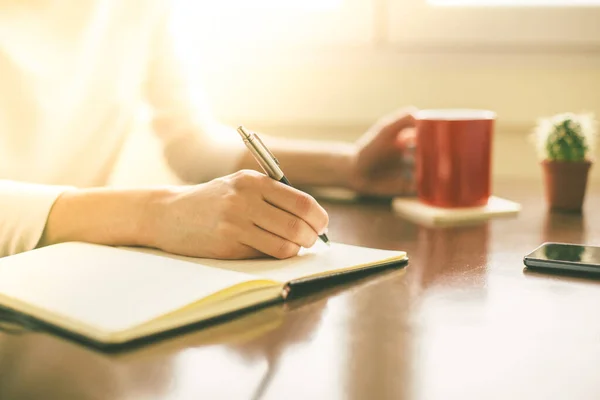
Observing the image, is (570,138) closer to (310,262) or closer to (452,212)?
(452,212)

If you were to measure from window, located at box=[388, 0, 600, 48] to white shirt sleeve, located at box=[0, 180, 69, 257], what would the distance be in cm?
95

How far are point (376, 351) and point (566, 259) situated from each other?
1.04 feet

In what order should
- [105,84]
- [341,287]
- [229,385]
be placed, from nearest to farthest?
1. [229,385]
2. [341,287]
3. [105,84]

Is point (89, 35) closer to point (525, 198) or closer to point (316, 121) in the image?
point (316, 121)

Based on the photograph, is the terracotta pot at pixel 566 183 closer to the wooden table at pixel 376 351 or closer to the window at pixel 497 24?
the wooden table at pixel 376 351

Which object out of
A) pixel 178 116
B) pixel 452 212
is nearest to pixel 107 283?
pixel 452 212

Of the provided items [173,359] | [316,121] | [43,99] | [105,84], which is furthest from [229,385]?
[316,121]

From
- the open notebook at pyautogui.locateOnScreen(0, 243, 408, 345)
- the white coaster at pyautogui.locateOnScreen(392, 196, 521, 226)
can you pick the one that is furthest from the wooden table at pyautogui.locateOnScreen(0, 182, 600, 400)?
the white coaster at pyautogui.locateOnScreen(392, 196, 521, 226)

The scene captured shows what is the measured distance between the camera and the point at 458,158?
1028 millimetres

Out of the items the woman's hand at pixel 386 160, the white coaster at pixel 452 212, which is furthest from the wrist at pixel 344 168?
the white coaster at pixel 452 212

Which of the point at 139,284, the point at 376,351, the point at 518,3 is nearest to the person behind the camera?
the point at 376,351

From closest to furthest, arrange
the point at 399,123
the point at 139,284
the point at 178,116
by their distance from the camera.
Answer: the point at 139,284
the point at 399,123
the point at 178,116

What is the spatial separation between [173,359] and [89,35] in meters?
0.84

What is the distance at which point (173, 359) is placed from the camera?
478 millimetres
